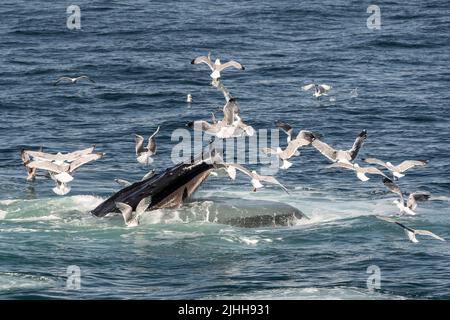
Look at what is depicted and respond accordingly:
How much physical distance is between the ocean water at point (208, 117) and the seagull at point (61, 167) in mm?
541

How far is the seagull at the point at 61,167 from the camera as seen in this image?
37969mm

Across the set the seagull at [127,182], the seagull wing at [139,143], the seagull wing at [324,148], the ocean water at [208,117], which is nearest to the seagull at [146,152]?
the seagull wing at [139,143]

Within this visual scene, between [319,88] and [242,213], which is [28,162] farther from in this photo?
[319,88]

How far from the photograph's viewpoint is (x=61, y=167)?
128 ft

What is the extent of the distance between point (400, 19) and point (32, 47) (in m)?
24.1

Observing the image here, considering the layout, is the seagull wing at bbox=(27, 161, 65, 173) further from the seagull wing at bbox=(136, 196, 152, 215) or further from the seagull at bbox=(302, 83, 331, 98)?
the seagull at bbox=(302, 83, 331, 98)

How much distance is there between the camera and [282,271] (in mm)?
30344

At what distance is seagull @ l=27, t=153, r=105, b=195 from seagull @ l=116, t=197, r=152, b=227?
15.9 ft

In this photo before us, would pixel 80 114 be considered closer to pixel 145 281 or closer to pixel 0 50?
pixel 0 50

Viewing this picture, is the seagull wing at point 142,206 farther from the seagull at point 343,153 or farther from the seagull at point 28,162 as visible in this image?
the seagull at point 28,162

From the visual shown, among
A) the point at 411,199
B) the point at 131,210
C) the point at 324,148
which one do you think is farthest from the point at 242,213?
the point at 324,148

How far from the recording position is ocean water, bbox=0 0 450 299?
30.2m

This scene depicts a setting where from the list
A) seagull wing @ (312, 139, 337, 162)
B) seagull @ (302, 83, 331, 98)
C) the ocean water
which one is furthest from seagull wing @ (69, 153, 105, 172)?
seagull @ (302, 83, 331, 98)
